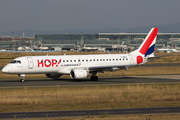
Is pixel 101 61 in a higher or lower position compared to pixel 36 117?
higher

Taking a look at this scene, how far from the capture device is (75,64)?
152 ft

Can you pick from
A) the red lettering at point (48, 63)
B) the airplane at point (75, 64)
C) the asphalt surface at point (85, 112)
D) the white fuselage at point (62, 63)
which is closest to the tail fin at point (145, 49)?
the airplane at point (75, 64)

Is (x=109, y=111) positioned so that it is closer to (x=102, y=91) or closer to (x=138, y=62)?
(x=102, y=91)

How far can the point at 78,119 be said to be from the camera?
2023 cm

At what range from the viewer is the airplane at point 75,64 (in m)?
43.8

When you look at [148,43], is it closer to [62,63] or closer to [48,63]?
[62,63]

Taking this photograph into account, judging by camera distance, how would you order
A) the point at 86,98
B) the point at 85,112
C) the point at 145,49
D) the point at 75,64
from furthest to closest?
the point at 145,49, the point at 75,64, the point at 86,98, the point at 85,112

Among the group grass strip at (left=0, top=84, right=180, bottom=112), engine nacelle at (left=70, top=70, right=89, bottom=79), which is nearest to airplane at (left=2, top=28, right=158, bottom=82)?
engine nacelle at (left=70, top=70, right=89, bottom=79)

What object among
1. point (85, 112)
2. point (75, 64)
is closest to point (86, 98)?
point (85, 112)

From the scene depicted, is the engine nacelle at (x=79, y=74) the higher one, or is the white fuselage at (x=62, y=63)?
the white fuselage at (x=62, y=63)

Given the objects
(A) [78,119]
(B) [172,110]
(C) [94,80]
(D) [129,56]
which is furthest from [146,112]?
(D) [129,56]

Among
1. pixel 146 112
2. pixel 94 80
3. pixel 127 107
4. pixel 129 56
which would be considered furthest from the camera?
pixel 129 56

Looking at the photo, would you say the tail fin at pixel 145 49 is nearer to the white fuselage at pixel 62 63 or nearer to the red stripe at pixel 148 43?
the red stripe at pixel 148 43

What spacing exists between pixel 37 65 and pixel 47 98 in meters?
15.4
